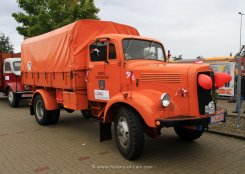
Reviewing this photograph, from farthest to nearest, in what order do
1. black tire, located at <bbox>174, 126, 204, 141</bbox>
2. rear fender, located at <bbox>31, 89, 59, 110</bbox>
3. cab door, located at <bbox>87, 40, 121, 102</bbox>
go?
rear fender, located at <bbox>31, 89, 59, 110</bbox> → black tire, located at <bbox>174, 126, 204, 141</bbox> → cab door, located at <bbox>87, 40, 121, 102</bbox>

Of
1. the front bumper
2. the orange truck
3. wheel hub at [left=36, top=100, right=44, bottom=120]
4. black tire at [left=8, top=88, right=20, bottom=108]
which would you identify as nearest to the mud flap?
the orange truck

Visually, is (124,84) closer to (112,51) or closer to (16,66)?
(112,51)

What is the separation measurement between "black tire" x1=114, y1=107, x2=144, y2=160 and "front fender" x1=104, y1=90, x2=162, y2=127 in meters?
0.23

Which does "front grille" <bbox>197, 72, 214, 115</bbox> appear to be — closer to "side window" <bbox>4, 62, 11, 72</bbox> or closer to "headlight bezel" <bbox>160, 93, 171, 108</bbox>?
"headlight bezel" <bbox>160, 93, 171, 108</bbox>

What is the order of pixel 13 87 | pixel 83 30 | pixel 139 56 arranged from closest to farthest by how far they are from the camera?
pixel 139 56
pixel 83 30
pixel 13 87

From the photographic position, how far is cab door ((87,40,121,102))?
5775mm

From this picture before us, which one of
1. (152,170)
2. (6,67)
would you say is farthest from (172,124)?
(6,67)

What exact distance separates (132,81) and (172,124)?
1338 mm

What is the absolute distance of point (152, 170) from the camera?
4695mm

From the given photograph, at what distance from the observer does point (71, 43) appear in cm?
677

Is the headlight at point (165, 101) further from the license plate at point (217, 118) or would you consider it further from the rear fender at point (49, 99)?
the rear fender at point (49, 99)

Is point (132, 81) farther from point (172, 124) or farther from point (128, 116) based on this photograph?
point (172, 124)

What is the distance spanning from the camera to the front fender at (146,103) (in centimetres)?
462

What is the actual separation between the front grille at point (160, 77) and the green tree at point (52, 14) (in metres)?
13.3
